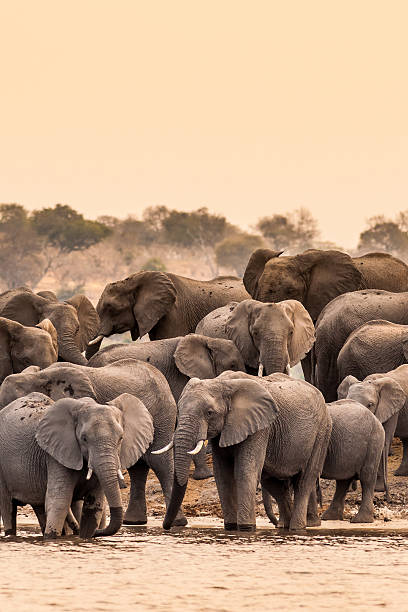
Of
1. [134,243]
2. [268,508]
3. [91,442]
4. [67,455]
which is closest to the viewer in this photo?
[91,442]

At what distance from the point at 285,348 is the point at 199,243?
174 ft

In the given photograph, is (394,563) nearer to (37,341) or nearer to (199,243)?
(37,341)

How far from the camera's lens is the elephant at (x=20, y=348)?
1502cm

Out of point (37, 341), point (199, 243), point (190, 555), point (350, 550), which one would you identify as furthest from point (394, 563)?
point (199, 243)

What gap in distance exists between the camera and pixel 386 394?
13.0 m

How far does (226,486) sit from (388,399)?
9.67 ft

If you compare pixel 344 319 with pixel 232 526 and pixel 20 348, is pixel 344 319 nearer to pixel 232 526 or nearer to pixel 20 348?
pixel 20 348

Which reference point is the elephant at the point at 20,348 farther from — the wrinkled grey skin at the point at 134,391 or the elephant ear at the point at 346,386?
the elephant ear at the point at 346,386

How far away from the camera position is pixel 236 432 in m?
10.1

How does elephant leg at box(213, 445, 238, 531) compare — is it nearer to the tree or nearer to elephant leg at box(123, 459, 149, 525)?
elephant leg at box(123, 459, 149, 525)

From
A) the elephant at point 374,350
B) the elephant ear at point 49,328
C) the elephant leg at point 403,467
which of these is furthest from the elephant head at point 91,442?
the elephant ear at point 49,328

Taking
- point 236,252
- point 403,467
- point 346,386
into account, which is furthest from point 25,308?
point 236,252

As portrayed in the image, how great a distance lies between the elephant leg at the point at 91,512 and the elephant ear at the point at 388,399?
3.65 meters

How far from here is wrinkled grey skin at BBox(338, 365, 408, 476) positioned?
12.8 meters
